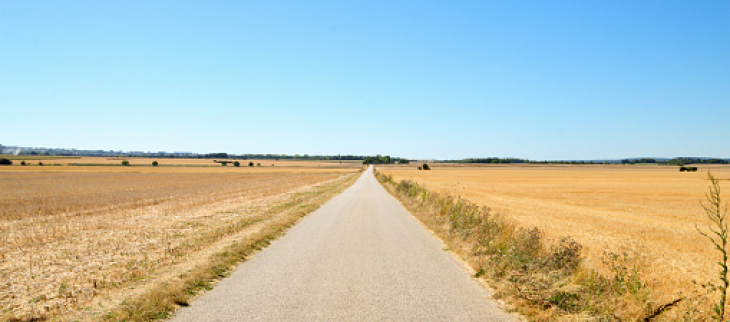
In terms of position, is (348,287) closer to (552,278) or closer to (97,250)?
(552,278)

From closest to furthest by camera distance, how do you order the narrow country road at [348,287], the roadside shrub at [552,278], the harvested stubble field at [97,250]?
the roadside shrub at [552,278], the narrow country road at [348,287], the harvested stubble field at [97,250]

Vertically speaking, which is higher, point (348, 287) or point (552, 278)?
point (552, 278)

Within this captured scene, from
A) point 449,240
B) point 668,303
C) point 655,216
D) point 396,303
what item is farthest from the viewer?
point 655,216

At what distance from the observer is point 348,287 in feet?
27.9

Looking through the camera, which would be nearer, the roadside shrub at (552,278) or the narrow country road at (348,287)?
the roadside shrub at (552,278)

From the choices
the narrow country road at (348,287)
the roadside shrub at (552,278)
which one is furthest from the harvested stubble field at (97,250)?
the roadside shrub at (552,278)

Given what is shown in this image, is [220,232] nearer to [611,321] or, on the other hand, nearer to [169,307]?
[169,307]

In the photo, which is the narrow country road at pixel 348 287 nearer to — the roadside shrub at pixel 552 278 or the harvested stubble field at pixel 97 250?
the roadside shrub at pixel 552 278

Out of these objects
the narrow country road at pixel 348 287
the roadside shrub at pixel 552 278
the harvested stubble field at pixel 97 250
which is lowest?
the harvested stubble field at pixel 97 250

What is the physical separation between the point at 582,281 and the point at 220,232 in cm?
1303

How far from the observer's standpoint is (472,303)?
25.0 ft

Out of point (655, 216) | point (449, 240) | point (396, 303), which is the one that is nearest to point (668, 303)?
point (396, 303)

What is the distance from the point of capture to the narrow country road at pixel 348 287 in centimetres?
693

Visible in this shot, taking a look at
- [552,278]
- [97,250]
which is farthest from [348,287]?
[97,250]
